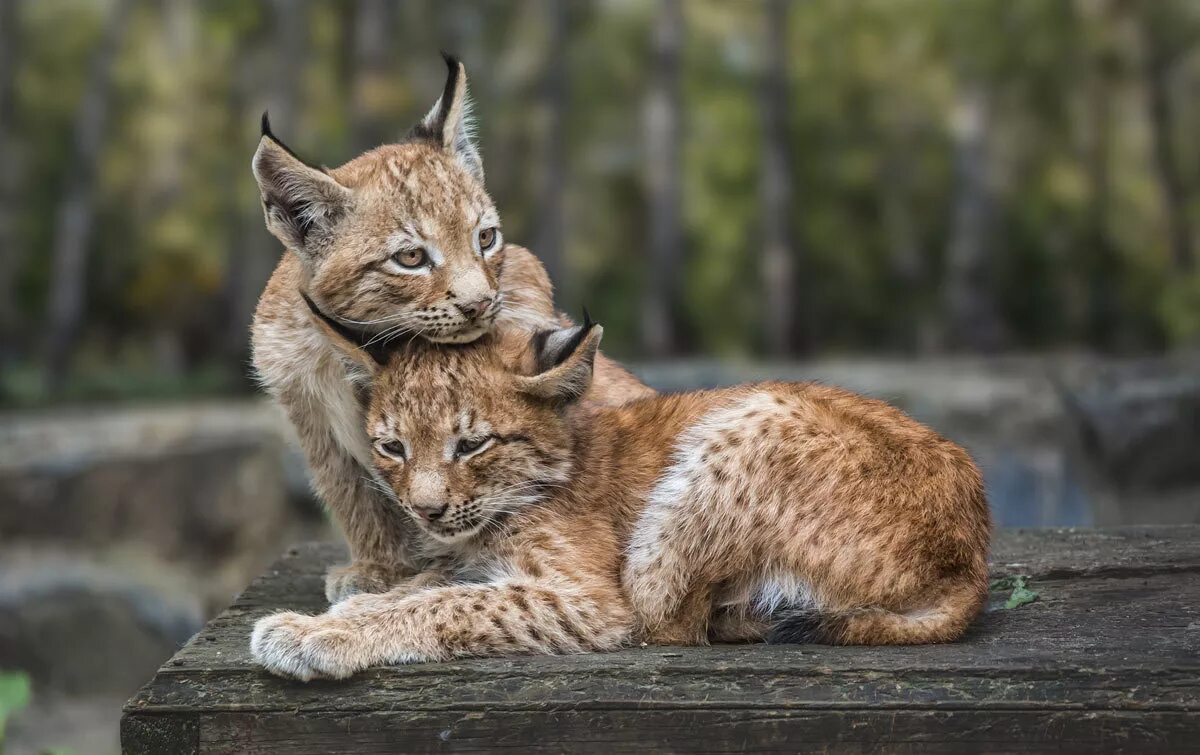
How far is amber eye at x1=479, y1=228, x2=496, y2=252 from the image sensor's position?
192 inches

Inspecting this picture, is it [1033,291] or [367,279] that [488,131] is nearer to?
[1033,291]

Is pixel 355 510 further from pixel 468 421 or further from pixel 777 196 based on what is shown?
pixel 777 196

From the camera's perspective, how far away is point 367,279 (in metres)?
4.65

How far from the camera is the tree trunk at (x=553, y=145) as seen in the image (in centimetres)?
1634

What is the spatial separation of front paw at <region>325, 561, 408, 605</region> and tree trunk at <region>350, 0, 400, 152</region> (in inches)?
384

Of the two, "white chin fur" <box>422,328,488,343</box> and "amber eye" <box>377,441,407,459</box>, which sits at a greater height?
"white chin fur" <box>422,328,488,343</box>

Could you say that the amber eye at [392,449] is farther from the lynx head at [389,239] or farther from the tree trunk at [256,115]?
the tree trunk at [256,115]

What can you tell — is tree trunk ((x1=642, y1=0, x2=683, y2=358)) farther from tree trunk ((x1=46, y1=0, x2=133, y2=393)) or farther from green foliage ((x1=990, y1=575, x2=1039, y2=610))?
green foliage ((x1=990, y1=575, x2=1039, y2=610))

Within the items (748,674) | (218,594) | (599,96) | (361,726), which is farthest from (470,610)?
(599,96)

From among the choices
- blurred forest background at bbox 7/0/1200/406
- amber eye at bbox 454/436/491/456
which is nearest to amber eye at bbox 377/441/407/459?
amber eye at bbox 454/436/491/456

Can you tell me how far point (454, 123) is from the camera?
5.12 m

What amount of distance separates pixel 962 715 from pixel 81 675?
10.4 m

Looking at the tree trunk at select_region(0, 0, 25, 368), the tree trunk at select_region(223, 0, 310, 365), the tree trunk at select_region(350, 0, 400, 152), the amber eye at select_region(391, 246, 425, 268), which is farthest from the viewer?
the tree trunk at select_region(223, 0, 310, 365)

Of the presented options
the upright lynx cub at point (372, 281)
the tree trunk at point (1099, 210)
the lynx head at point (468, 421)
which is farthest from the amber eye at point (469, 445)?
the tree trunk at point (1099, 210)
